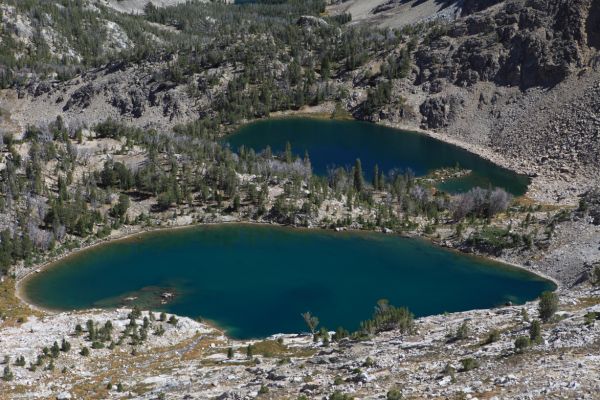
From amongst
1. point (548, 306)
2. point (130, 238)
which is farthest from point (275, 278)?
point (548, 306)

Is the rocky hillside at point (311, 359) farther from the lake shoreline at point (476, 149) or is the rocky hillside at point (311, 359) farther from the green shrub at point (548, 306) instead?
the lake shoreline at point (476, 149)

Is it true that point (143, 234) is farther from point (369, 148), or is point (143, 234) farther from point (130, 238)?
point (369, 148)

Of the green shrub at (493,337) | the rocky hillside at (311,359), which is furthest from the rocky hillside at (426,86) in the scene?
the green shrub at (493,337)

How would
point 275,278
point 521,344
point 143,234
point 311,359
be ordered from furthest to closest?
point 143,234, point 275,278, point 311,359, point 521,344

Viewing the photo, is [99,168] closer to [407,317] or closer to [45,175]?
[45,175]

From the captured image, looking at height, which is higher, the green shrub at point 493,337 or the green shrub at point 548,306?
the green shrub at point 548,306
